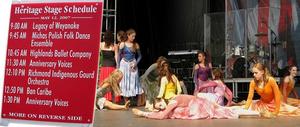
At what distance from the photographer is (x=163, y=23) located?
46.2ft

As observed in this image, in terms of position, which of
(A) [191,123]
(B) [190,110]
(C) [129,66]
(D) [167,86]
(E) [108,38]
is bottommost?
(A) [191,123]

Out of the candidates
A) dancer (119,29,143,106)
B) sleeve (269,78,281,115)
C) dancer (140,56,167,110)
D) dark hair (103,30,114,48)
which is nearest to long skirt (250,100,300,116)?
sleeve (269,78,281,115)

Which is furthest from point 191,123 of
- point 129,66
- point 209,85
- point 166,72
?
point 129,66

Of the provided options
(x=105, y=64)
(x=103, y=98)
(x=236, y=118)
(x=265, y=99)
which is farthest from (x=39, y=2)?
(x=105, y=64)

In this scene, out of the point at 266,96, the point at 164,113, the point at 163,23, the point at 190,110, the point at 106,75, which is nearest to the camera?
the point at 164,113

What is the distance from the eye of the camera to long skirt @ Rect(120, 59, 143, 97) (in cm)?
938

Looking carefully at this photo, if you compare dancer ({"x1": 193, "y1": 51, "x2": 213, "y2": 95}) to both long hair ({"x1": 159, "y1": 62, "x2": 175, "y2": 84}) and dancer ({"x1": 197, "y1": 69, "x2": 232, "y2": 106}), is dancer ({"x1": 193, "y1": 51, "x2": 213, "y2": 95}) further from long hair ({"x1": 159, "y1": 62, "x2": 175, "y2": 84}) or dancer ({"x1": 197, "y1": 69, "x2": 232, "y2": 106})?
long hair ({"x1": 159, "y1": 62, "x2": 175, "y2": 84})

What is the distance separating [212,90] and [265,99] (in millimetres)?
1291

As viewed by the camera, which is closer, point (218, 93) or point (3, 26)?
point (3, 26)

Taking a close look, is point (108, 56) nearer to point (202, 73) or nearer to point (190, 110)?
point (202, 73)

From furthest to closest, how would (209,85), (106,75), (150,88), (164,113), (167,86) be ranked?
1. (150,88)
2. (106,75)
3. (209,85)
4. (167,86)
5. (164,113)

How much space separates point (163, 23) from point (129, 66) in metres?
4.87

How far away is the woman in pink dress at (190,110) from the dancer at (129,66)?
2.32 metres

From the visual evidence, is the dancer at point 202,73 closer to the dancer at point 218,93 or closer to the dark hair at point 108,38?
the dancer at point 218,93
